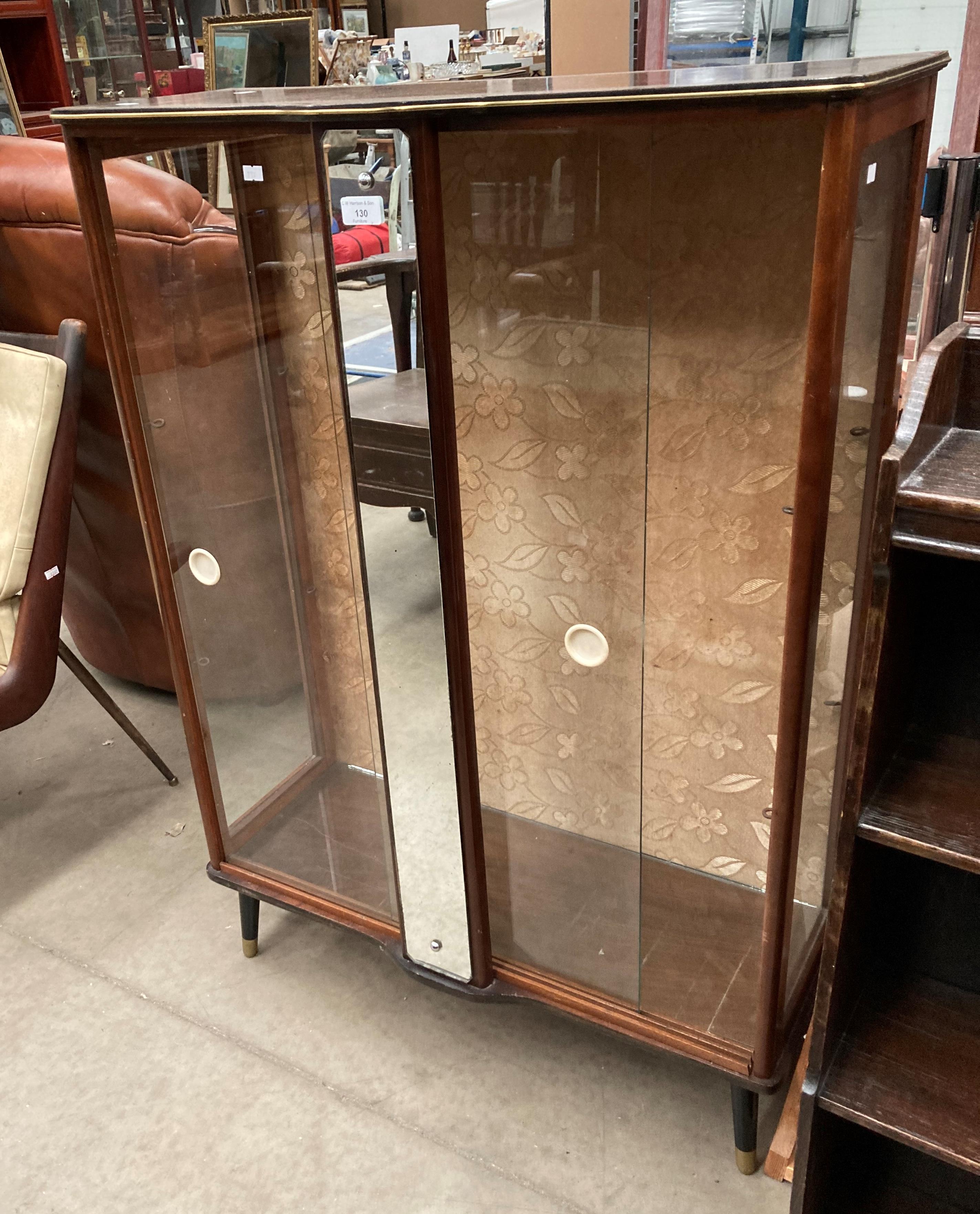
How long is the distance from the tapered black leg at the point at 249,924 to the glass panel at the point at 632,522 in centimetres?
47

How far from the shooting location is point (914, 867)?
1.17m

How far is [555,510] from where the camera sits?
133 centimetres

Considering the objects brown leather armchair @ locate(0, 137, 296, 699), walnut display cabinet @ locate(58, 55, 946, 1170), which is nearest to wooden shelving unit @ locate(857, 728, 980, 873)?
walnut display cabinet @ locate(58, 55, 946, 1170)

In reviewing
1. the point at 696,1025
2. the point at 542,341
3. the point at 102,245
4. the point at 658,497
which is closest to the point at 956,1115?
the point at 696,1025

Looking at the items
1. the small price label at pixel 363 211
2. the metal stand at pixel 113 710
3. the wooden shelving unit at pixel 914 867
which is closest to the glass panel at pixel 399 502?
the small price label at pixel 363 211

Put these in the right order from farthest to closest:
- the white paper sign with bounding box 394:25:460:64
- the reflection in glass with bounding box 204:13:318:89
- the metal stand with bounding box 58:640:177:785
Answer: the white paper sign with bounding box 394:25:460:64 → the reflection in glass with bounding box 204:13:318:89 → the metal stand with bounding box 58:640:177:785

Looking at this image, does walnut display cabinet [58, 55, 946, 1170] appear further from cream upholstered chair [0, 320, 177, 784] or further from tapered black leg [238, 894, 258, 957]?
cream upholstered chair [0, 320, 177, 784]

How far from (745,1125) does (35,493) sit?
1.46 meters

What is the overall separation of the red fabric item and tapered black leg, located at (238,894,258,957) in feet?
3.32

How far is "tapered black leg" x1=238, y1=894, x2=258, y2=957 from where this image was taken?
5.51 feet

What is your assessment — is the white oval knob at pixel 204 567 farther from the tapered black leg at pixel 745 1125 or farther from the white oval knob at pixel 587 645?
the tapered black leg at pixel 745 1125

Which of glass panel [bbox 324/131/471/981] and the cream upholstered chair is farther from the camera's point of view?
the cream upholstered chair

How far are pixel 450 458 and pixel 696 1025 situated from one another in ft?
2.52

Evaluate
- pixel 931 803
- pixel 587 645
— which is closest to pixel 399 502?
pixel 587 645
